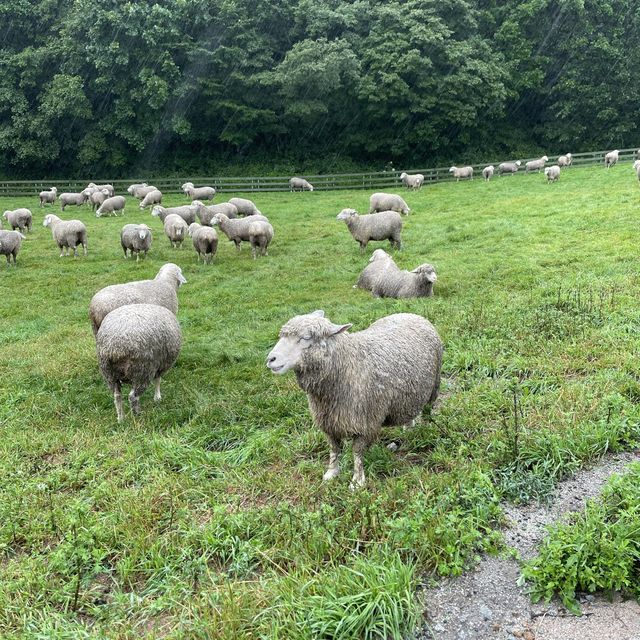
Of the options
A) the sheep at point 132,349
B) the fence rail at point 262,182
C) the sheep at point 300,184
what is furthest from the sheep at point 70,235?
the sheep at point 300,184

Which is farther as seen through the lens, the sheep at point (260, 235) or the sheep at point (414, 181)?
the sheep at point (414, 181)

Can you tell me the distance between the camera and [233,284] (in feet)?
40.2

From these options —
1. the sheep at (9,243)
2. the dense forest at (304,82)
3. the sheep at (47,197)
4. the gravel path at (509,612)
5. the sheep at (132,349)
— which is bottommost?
the gravel path at (509,612)

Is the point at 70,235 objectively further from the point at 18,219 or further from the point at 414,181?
the point at 414,181

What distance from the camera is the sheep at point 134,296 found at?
25.5 ft

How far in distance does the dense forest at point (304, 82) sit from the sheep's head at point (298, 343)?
94.5ft

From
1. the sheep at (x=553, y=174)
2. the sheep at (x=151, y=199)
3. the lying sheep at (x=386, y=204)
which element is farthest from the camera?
the sheep at (x=553, y=174)

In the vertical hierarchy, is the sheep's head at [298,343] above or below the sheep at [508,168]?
below

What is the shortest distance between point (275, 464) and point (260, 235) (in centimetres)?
1067

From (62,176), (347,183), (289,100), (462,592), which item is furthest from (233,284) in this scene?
(62,176)

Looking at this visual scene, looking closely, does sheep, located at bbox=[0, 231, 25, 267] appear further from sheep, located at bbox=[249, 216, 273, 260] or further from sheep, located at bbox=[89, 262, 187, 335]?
sheep, located at bbox=[89, 262, 187, 335]

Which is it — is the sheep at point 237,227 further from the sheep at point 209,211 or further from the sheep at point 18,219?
the sheep at point 18,219

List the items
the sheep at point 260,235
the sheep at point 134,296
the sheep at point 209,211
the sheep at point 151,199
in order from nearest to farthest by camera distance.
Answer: the sheep at point 134,296 → the sheep at point 260,235 → the sheep at point 209,211 → the sheep at point 151,199

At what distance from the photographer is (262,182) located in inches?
1244
